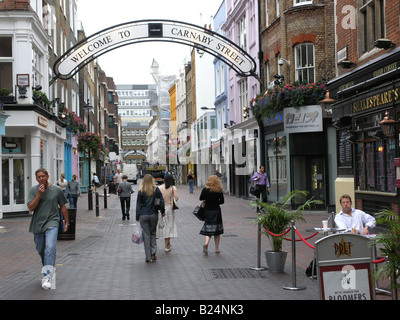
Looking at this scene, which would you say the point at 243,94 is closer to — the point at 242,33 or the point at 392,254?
the point at 242,33

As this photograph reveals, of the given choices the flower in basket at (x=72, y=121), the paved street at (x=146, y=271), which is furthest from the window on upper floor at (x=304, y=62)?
the flower in basket at (x=72, y=121)

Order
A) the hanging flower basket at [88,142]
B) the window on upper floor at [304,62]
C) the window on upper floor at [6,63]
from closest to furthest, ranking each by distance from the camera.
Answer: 1. the window on upper floor at [6,63]
2. the window on upper floor at [304,62]
3. the hanging flower basket at [88,142]

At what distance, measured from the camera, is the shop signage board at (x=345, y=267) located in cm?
664

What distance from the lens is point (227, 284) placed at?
927 centimetres

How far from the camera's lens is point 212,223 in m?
13.2

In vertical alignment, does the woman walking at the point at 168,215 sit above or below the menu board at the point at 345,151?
below

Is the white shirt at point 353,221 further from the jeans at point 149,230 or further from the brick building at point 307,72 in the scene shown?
the brick building at point 307,72

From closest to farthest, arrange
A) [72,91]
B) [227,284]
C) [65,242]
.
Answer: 1. [227,284]
2. [65,242]
3. [72,91]

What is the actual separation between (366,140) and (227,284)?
913cm

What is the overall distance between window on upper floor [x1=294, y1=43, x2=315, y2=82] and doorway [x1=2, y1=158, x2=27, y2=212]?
12145 mm

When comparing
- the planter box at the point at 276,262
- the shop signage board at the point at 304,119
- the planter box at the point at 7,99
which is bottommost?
the planter box at the point at 276,262

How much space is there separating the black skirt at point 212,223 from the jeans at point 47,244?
15.1 ft

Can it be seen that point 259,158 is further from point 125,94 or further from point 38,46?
point 125,94
